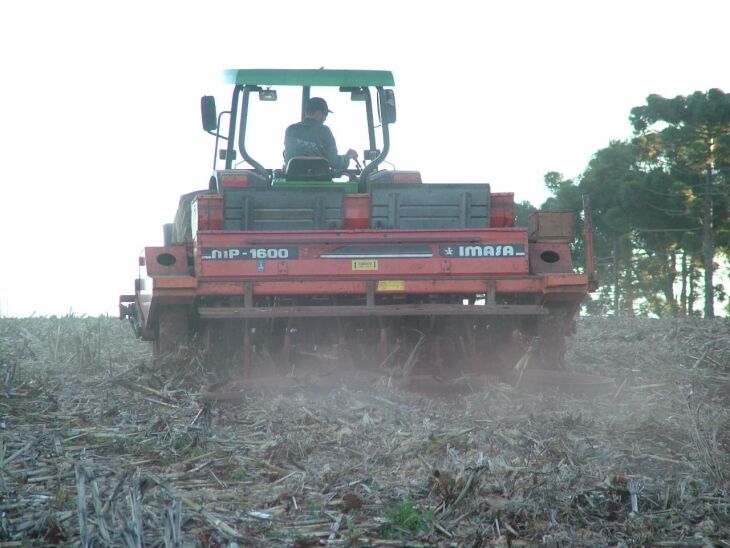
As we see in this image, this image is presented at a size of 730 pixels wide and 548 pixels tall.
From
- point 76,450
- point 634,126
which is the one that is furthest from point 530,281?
point 634,126

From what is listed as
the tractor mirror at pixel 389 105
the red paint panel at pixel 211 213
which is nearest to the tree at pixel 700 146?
the tractor mirror at pixel 389 105

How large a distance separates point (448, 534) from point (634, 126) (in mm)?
35612

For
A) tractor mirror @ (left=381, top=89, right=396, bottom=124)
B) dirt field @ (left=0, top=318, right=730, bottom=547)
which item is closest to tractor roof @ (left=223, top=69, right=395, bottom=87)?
tractor mirror @ (left=381, top=89, right=396, bottom=124)

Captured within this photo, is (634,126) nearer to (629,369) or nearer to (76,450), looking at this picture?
(629,369)

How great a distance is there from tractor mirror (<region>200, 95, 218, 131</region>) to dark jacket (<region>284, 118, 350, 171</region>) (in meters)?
0.86

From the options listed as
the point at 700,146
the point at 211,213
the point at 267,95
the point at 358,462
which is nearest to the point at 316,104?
the point at 267,95

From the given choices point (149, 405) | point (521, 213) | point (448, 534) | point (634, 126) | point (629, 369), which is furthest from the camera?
point (521, 213)

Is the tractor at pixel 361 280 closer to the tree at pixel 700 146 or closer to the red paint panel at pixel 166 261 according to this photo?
the red paint panel at pixel 166 261

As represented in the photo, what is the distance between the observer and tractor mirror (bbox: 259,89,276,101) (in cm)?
1100

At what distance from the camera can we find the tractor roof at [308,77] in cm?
1070

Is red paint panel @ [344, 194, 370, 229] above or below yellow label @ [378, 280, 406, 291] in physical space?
above

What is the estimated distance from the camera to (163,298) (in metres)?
9.06

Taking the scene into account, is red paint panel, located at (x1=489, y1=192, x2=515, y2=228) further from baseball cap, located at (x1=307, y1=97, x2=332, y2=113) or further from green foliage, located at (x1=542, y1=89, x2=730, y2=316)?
green foliage, located at (x1=542, y1=89, x2=730, y2=316)

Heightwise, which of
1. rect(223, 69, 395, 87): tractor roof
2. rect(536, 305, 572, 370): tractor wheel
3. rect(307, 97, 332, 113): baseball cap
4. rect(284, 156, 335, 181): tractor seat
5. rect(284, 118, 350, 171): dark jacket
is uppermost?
rect(223, 69, 395, 87): tractor roof
